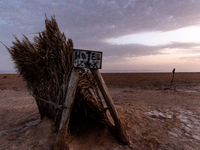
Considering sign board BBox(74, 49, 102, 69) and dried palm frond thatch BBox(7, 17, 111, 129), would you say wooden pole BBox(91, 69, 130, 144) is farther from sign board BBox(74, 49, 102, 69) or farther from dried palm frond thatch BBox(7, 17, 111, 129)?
dried palm frond thatch BBox(7, 17, 111, 129)

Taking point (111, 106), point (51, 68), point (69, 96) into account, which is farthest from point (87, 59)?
point (111, 106)

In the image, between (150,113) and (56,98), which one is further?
(150,113)

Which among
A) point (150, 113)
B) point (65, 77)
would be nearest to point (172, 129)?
point (150, 113)

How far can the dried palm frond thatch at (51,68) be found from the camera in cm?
300

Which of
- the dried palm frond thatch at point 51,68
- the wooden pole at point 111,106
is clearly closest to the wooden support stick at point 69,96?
the dried palm frond thatch at point 51,68

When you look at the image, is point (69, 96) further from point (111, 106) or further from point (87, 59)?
point (111, 106)

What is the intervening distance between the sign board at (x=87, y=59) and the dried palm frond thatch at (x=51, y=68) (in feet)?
0.61

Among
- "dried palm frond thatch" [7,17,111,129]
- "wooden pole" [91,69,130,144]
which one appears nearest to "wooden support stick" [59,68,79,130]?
"dried palm frond thatch" [7,17,111,129]

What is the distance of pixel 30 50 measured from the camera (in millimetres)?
3475

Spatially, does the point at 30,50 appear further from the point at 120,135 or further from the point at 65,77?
the point at 120,135

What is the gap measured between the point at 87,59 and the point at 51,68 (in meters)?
1.07

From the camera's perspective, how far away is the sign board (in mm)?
2795

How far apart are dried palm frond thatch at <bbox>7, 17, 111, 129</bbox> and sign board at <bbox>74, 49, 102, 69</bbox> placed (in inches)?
7.4

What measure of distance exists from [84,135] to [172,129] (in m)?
2.65
